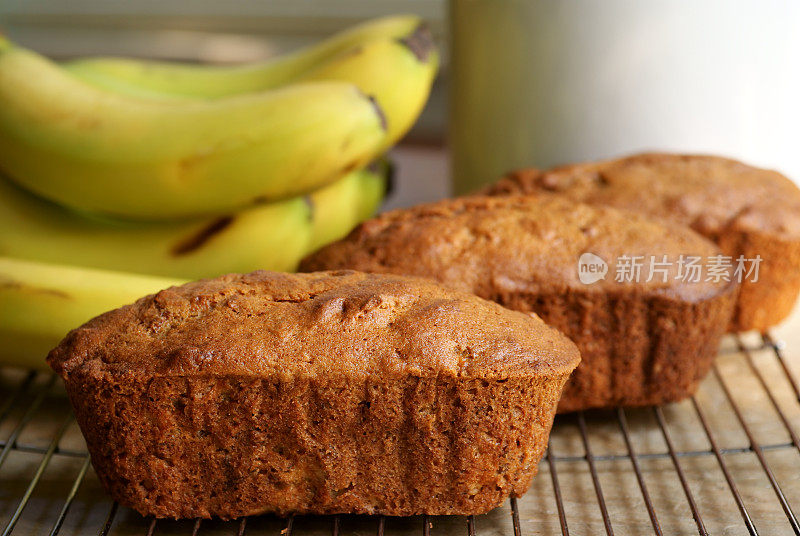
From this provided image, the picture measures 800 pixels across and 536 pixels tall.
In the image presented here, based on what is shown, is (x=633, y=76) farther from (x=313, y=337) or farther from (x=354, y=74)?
(x=313, y=337)

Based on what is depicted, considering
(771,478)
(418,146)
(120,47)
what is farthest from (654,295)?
(120,47)

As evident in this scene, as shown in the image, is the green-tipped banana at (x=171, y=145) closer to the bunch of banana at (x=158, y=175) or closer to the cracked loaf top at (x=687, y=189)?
the bunch of banana at (x=158, y=175)

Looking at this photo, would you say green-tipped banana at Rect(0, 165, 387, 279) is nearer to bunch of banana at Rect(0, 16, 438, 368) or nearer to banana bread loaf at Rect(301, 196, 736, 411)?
bunch of banana at Rect(0, 16, 438, 368)

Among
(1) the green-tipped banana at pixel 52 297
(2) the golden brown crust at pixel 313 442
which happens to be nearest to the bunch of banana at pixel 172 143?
(1) the green-tipped banana at pixel 52 297

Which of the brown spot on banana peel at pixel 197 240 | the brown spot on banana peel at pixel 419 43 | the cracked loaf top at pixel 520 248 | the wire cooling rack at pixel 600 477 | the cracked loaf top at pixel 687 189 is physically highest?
the brown spot on banana peel at pixel 419 43

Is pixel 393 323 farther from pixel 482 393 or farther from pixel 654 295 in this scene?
pixel 654 295
